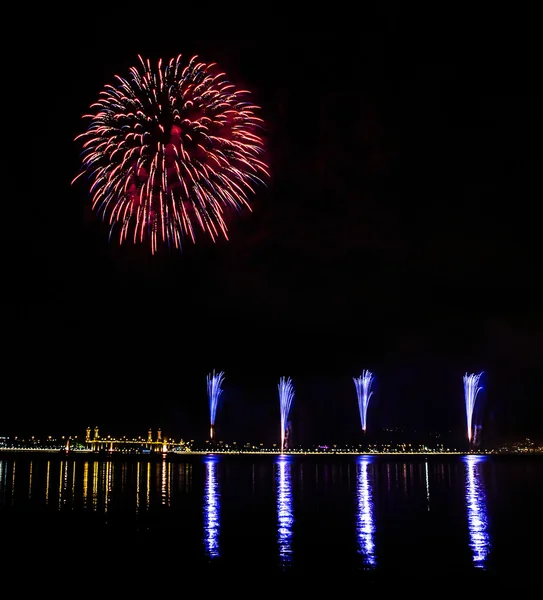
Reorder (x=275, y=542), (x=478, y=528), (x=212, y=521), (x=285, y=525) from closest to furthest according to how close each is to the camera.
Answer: (x=275, y=542) < (x=478, y=528) < (x=285, y=525) < (x=212, y=521)

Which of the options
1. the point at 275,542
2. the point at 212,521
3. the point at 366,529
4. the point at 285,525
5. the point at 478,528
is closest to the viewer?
the point at 275,542

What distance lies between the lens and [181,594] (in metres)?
14.9

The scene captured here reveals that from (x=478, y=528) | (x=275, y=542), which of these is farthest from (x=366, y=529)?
(x=275, y=542)

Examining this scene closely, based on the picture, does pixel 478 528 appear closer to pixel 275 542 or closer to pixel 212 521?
pixel 275 542

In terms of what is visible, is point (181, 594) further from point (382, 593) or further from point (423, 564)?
point (423, 564)

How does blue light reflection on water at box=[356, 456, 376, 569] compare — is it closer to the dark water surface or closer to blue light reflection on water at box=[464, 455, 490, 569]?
the dark water surface

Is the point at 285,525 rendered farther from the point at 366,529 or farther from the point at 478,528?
the point at 478,528

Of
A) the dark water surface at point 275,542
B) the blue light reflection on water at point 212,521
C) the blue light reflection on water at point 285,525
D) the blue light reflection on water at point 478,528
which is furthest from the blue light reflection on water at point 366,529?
the blue light reflection on water at point 212,521

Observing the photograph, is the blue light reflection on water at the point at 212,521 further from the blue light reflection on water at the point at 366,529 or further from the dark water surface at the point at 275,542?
the blue light reflection on water at the point at 366,529

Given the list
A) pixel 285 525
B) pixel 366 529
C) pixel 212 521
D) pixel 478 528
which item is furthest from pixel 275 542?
pixel 478 528

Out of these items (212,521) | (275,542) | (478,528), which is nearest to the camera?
(275,542)

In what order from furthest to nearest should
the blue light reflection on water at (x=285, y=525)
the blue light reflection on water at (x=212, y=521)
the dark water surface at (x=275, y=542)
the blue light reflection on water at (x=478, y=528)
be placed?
the blue light reflection on water at (x=212, y=521) < the blue light reflection on water at (x=285, y=525) < the blue light reflection on water at (x=478, y=528) < the dark water surface at (x=275, y=542)

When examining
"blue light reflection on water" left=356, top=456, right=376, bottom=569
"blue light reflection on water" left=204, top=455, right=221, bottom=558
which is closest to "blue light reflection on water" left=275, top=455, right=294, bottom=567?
"blue light reflection on water" left=204, top=455, right=221, bottom=558

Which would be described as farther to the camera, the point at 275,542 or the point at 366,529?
the point at 366,529
